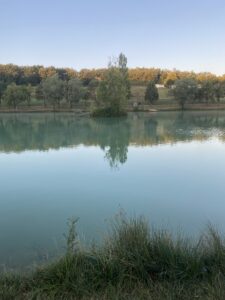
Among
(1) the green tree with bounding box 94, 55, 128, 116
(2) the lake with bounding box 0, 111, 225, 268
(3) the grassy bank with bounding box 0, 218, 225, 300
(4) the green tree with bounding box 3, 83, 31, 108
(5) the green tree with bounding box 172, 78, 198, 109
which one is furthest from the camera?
(5) the green tree with bounding box 172, 78, 198, 109

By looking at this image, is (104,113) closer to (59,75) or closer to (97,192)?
(97,192)

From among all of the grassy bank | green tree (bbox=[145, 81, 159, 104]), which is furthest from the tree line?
the grassy bank

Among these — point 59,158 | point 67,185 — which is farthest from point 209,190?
point 59,158

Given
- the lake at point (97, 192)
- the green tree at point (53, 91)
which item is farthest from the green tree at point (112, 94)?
the lake at point (97, 192)

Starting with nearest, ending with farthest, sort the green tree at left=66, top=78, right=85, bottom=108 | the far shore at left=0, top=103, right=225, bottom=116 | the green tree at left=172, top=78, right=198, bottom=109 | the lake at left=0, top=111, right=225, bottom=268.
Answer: the lake at left=0, top=111, right=225, bottom=268 < the far shore at left=0, top=103, right=225, bottom=116 < the green tree at left=66, top=78, right=85, bottom=108 < the green tree at left=172, top=78, right=198, bottom=109

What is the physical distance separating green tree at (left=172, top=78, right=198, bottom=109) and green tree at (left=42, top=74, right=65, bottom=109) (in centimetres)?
2052

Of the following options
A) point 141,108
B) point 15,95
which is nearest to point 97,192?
point 141,108

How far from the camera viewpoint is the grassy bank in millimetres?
3297

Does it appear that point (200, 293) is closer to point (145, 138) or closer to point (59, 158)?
point (59, 158)

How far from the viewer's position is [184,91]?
59781 mm

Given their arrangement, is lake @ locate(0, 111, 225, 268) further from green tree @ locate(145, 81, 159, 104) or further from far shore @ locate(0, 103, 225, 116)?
green tree @ locate(145, 81, 159, 104)

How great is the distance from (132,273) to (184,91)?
58663 millimetres

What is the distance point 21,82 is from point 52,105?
2274 centimetres

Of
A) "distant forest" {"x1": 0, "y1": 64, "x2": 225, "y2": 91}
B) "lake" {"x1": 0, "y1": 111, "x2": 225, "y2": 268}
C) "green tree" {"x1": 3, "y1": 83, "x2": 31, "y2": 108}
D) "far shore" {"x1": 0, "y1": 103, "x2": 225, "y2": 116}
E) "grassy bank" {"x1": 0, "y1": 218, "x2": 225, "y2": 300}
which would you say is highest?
"distant forest" {"x1": 0, "y1": 64, "x2": 225, "y2": 91}
